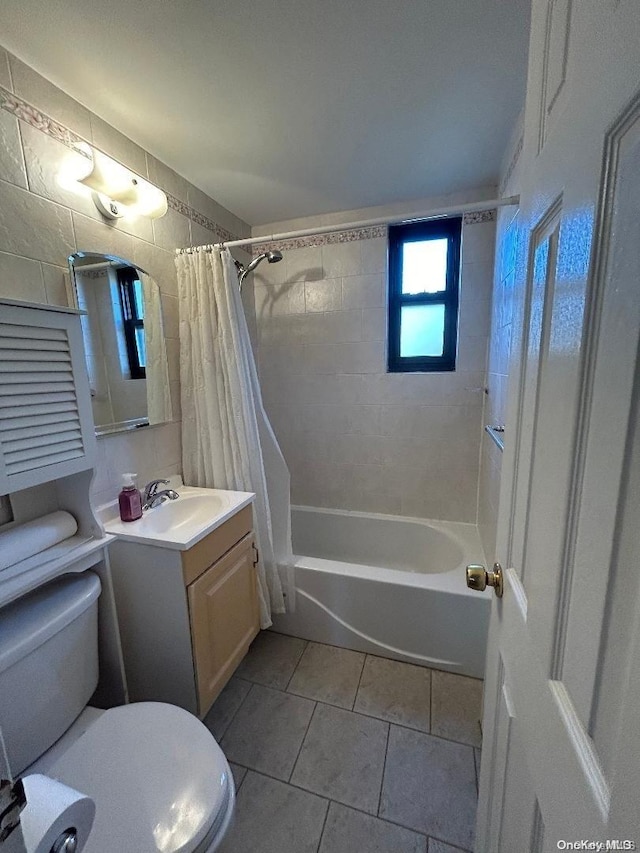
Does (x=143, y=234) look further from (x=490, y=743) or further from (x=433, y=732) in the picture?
(x=433, y=732)

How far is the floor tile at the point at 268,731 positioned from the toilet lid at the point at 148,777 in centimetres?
55

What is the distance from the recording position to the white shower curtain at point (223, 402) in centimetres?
156

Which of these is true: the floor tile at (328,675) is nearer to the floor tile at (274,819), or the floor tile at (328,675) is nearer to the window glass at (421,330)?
the floor tile at (274,819)

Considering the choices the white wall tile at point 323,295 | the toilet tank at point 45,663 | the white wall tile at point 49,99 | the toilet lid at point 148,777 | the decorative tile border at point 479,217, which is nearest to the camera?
the toilet lid at point 148,777

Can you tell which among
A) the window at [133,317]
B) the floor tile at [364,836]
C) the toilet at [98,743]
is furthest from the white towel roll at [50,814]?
the window at [133,317]

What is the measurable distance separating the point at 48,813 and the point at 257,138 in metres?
1.97

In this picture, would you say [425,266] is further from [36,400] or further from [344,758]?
[344,758]

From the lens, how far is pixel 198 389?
5.36 ft

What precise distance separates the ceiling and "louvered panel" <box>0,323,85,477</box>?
89 cm

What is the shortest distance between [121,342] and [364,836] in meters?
1.93

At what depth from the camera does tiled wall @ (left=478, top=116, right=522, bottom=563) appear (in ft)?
4.65

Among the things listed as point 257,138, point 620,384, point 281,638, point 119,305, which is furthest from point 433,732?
point 257,138

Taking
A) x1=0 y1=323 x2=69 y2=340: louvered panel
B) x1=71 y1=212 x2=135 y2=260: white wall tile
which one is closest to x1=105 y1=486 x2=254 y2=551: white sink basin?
x1=0 y1=323 x2=69 y2=340: louvered panel

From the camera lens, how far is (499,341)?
5.37 ft
